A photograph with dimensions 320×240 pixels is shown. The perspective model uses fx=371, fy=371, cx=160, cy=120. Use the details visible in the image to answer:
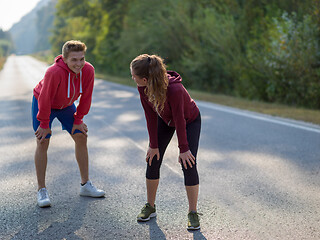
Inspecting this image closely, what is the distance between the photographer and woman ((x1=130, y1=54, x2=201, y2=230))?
287 cm

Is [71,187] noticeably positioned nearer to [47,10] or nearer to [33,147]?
[33,147]

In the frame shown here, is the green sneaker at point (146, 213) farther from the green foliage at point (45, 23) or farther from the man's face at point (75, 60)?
the green foliage at point (45, 23)

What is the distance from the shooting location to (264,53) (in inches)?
491

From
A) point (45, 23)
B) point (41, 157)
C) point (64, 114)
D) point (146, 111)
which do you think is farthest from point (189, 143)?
point (45, 23)

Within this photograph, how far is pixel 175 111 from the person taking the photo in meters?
2.97

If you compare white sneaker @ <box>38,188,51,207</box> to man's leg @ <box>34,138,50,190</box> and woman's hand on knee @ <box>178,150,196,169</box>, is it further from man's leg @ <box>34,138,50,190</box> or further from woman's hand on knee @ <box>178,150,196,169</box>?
woman's hand on knee @ <box>178,150,196,169</box>

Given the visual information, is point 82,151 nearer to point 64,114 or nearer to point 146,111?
point 64,114

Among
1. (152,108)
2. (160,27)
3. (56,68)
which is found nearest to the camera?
(152,108)

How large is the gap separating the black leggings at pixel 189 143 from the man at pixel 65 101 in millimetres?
921

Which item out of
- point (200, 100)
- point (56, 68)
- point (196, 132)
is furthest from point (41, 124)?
point (200, 100)

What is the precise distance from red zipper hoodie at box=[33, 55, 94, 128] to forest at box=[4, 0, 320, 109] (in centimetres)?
884

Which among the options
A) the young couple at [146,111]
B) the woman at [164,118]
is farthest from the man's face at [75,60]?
the woman at [164,118]

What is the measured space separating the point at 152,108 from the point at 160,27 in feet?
59.0

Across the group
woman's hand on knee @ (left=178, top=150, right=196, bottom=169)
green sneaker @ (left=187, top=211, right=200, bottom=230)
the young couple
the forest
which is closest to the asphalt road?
green sneaker @ (left=187, top=211, right=200, bottom=230)
